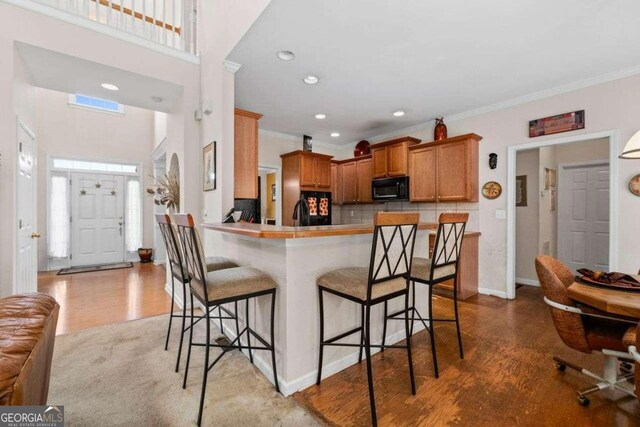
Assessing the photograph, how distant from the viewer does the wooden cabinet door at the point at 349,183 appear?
5.52 metres

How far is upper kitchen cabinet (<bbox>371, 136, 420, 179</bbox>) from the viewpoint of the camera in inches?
176

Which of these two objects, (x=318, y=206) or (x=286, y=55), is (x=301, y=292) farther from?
(x=318, y=206)

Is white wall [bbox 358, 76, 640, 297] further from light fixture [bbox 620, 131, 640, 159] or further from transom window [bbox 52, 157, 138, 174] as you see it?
transom window [bbox 52, 157, 138, 174]

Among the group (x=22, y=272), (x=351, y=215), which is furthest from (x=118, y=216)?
(x=351, y=215)

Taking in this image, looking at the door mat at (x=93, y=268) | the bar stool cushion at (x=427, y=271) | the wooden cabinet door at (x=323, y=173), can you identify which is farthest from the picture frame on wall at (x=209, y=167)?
the door mat at (x=93, y=268)

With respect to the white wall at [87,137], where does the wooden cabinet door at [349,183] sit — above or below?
below

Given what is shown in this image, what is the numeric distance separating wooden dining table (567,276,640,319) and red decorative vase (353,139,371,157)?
4161 millimetres

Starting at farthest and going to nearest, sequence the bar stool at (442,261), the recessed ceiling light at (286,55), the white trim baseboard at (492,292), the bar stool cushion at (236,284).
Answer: the white trim baseboard at (492,292), the recessed ceiling light at (286,55), the bar stool at (442,261), the bar stool cushion at (236,284)

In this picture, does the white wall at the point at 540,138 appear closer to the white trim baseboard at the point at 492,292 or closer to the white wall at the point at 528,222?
the white trim baseboard at the point at 492,292

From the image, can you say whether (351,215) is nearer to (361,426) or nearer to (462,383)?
(462,383)

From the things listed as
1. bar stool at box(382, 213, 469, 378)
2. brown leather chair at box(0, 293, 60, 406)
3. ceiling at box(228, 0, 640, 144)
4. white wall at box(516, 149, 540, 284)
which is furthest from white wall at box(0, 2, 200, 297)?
white wall at box(516, 149, 540, 284)

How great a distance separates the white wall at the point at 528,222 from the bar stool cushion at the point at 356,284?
382 cm

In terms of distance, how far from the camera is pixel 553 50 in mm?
2543

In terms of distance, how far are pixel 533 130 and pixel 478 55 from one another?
1.55 metres
